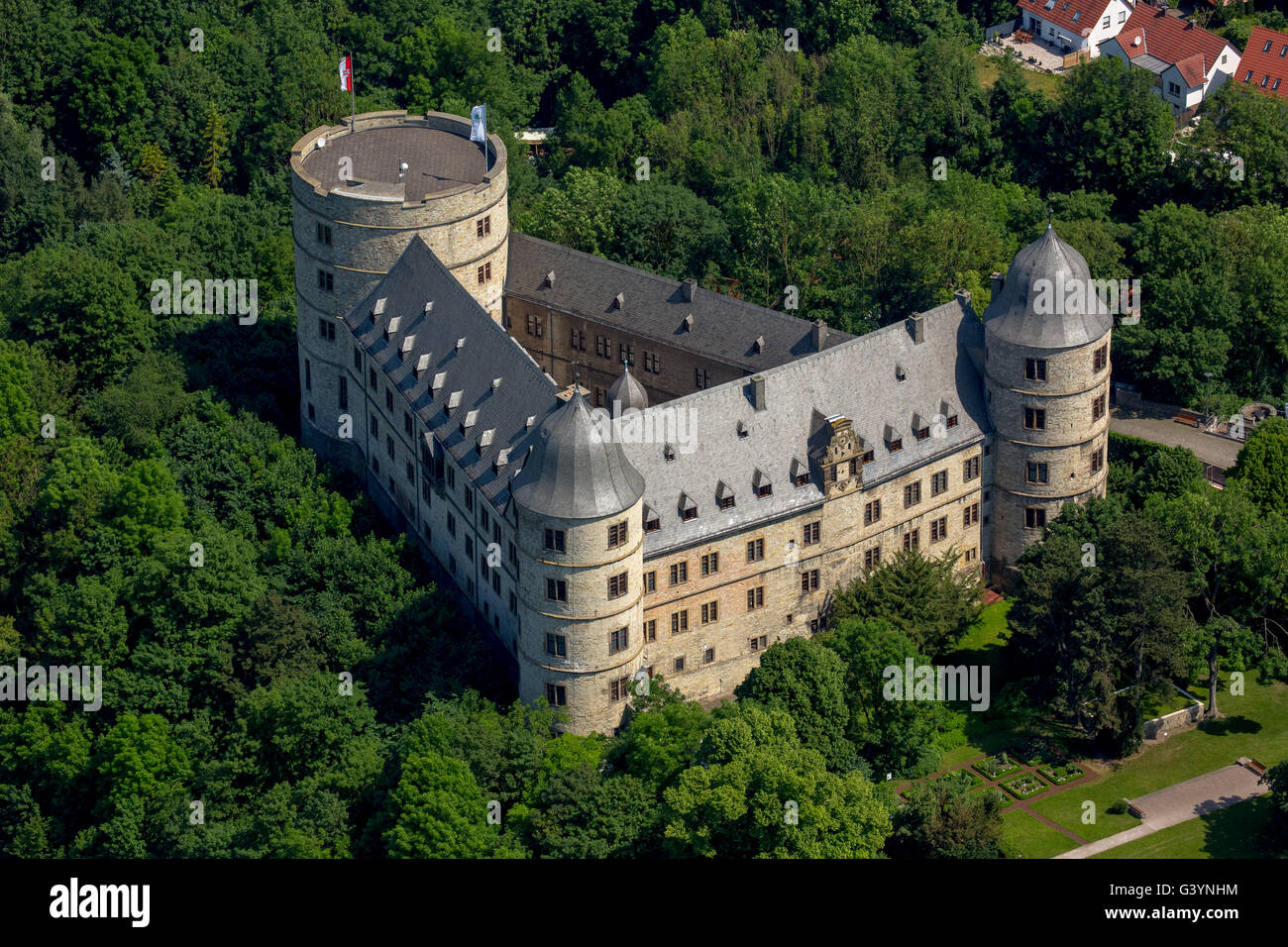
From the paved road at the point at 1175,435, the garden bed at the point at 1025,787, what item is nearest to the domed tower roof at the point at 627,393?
the garden bed at the point at 1025,787

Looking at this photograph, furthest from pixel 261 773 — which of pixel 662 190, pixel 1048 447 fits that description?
pixel 662 190


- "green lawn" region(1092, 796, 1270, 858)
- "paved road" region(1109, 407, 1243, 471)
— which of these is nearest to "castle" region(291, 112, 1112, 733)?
"paved road" region(1109, 407, 1243, 471)

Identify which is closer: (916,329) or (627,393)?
(627,393)

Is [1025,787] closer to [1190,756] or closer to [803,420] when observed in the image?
[1190,756]

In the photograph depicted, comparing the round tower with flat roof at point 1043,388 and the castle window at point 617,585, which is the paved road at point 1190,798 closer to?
the round tower with flat roof at point 1043,388

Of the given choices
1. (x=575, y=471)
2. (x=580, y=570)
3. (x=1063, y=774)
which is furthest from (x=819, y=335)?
(x=1063, y=774)

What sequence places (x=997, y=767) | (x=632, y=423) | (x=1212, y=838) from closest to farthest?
1. (x=1212, y=838)
2. (x=632, y=423)
3. (x=997, y=767)

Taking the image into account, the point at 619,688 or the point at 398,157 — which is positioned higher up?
the point at 398,157

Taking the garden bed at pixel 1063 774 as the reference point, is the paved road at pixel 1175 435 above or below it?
above
